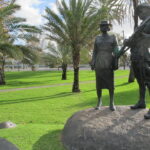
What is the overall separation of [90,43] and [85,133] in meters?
12.0

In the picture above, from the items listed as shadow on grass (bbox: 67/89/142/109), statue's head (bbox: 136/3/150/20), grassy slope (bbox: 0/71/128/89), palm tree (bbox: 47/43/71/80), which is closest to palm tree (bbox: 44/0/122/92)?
shadow on grass (bbox: 67/89/142/109)

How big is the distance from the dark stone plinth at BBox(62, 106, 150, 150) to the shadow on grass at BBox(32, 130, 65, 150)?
167 millimetres

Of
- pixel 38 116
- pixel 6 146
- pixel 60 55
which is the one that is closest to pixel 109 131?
pixel 6 146

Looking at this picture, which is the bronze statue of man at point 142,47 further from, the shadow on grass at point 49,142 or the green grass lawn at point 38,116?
the green grass lawn at point 38,116

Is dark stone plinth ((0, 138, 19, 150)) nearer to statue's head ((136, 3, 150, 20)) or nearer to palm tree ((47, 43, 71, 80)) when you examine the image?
statue's head ((136, 3, 150, 20))

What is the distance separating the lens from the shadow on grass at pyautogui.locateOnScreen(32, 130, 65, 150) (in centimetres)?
586

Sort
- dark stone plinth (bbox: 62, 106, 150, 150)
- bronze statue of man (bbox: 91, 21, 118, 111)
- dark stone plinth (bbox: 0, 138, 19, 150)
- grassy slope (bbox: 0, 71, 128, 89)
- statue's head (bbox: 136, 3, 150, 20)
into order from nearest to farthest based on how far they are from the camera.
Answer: dark stone plinth (bbox: 62, 106, 150, 150)
dark stone plinth (bbox: 0, 138, 19, 150)
statue's head (bbox: 136, 3, 150, 20)
bronze statue of man (bbox: 91, 21, 118, 111)
grassy slope (bbox: 0, 71, 128, 89)

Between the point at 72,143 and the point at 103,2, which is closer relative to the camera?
the point at 72,143

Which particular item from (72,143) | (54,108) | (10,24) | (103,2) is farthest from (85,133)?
(10,24)

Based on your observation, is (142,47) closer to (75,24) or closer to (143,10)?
(143,10)

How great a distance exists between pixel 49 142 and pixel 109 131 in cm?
159

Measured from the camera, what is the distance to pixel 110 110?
636cm

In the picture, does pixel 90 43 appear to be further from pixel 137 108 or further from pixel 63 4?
pixel 137 108

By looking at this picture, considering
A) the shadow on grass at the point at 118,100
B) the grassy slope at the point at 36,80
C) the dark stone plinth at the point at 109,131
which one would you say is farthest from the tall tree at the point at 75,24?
the dark stone plinth at the point at 109,131
